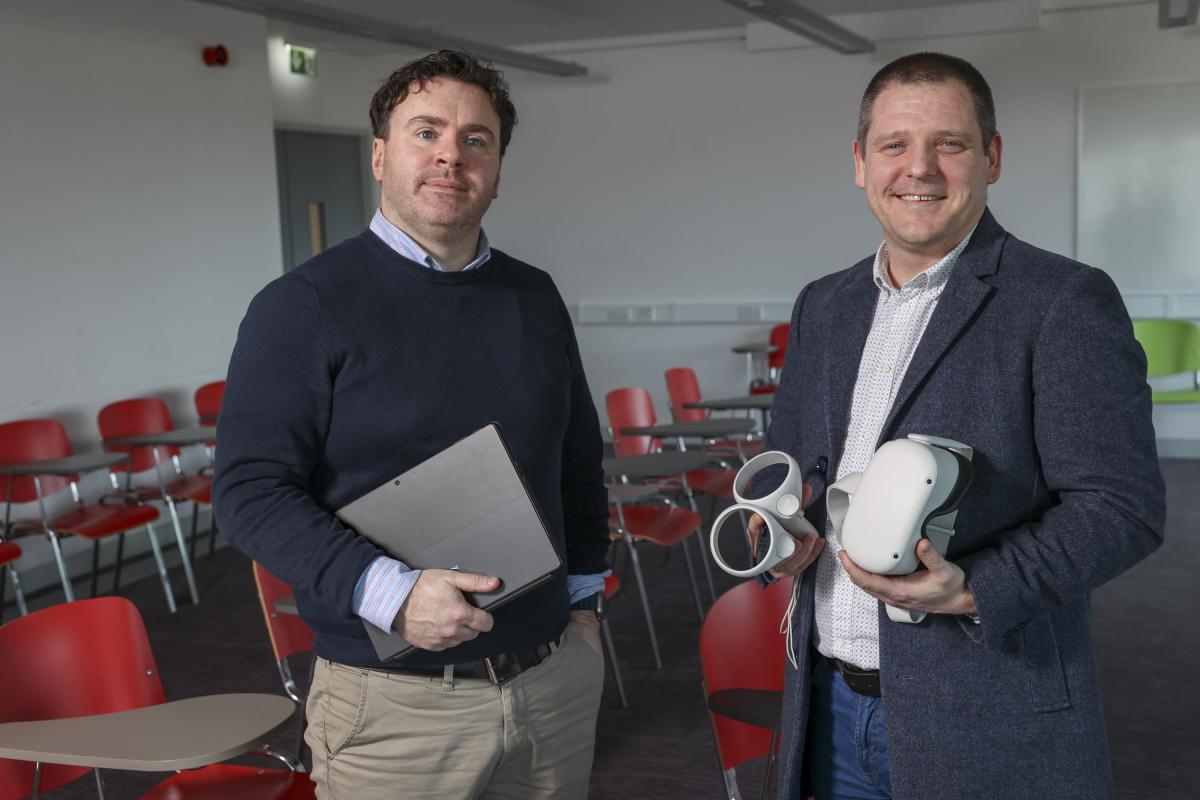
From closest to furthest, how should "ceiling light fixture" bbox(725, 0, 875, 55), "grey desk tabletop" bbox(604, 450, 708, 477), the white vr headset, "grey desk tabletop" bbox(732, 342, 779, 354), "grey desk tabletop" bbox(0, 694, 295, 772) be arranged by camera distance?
the white vr headset
"grey desk tabletop" bbox(0, 694, 295, 772)
"grey desk tabletop" bbox(604, 450, 708, 477)
"ceiling light fixture" bbox(725, 0, 875, 55)
"grey desk tabletop" bbox(732, 342, 779, 354)

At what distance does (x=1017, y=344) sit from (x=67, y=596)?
461 centimetres

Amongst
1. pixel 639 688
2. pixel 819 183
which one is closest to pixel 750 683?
pixel 639 688

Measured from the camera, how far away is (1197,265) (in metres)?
7.50

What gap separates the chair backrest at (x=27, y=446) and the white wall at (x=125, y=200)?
26cm

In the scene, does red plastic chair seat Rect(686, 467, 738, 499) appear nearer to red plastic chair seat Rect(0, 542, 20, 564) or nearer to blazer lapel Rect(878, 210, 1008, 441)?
red plastic chair seat Rect(0, 542, 20, 564)

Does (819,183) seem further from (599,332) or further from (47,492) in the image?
(47,492)

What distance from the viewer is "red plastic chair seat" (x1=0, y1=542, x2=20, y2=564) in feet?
14.0

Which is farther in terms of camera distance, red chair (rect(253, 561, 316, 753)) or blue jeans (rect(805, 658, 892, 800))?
red chair (rect(253, 561, 316, 753))

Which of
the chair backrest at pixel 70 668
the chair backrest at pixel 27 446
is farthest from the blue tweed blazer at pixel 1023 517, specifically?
the chair backrest at pixel 27 446

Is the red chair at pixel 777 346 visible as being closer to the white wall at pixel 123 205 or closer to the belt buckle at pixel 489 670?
the white wall at pixel 123 205

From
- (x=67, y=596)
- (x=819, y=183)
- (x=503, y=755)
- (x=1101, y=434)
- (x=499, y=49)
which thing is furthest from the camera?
(x=819, y=183)

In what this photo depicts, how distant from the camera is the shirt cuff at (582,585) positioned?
1.81m

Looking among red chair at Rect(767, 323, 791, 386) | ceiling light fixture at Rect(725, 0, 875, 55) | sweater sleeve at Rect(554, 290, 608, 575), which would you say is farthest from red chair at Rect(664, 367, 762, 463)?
sweater sleeve at Rect(554, 290, 608, 575)

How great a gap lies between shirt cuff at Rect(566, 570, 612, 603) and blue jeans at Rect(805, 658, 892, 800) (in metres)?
0.42
